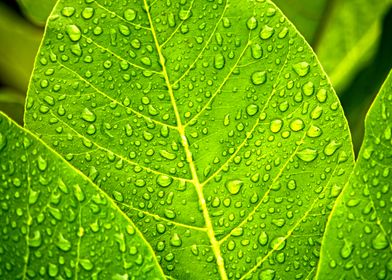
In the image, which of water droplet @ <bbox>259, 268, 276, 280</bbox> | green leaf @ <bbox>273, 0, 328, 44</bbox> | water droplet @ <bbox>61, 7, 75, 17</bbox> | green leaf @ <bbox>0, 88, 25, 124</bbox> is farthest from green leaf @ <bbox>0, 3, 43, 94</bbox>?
water droplet @ <bbox>259, 268, 276, 280</bbox>

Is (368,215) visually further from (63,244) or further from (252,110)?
(63,244)

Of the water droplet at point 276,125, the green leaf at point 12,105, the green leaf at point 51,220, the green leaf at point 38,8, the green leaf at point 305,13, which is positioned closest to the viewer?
the green leaf at point 51,220

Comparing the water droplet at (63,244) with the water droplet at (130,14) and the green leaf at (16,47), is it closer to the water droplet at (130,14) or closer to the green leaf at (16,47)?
the water droplet at (130,14)

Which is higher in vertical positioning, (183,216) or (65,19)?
(65,19)

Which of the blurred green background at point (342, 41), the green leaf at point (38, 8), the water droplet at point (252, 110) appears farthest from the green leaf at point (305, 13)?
the water droplet at point (252, 110)

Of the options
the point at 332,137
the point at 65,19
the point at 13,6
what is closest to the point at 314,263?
the point at 332,137

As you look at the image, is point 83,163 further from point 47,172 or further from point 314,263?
point 314,263

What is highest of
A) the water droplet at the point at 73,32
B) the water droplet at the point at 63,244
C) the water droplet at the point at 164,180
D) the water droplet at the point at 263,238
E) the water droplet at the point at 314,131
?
the water droplet at the point at 73,32
